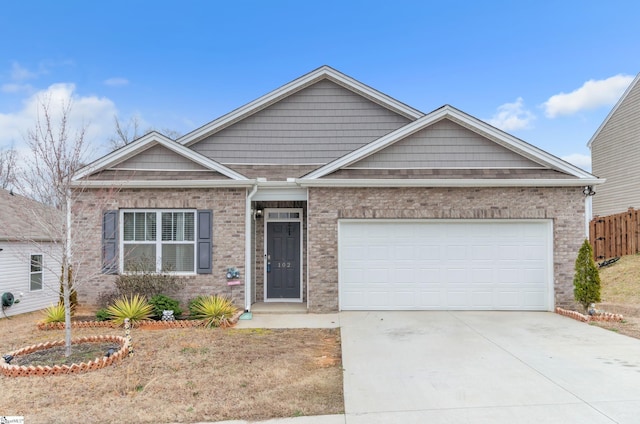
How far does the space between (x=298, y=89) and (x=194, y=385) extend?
9.57m

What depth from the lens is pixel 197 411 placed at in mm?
4703

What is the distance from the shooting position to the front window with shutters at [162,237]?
10.3m

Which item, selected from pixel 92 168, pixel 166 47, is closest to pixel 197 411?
pixel 92 168

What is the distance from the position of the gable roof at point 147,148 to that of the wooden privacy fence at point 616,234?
48.4ft

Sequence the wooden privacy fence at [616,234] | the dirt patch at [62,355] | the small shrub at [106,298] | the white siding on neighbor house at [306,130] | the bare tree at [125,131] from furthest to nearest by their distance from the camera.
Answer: the bare tree at [125,131], the wooden privacy fence at [616,234], the white siding on neighbor house at [306,130], the small shrub at [106,298], the dirt patch at [62,355]

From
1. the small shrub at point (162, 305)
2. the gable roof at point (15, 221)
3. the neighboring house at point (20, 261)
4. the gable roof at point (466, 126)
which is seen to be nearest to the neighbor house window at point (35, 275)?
the neighboring house at point (20, 261)

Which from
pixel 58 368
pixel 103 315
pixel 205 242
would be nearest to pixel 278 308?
pixel 205 242

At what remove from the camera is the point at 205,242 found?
10.2 m

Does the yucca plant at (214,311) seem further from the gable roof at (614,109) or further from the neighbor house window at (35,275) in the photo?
the gable roof at (614,109)

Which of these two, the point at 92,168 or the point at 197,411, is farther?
the point at 92,168

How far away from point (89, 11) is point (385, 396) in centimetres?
1552

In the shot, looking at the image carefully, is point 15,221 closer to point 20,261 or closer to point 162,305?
point 20,261

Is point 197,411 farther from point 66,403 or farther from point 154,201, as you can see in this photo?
point 154,201

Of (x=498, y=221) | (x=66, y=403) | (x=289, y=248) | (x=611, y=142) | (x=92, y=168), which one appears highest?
(x=611, y=142)
